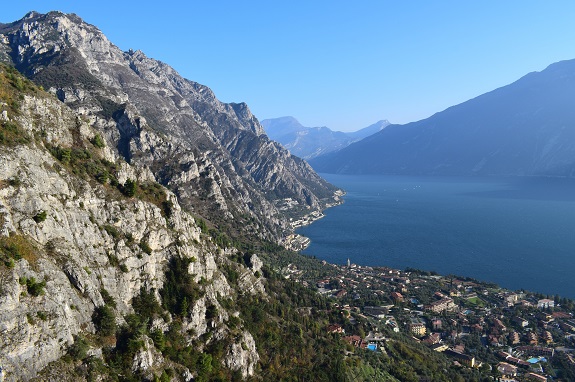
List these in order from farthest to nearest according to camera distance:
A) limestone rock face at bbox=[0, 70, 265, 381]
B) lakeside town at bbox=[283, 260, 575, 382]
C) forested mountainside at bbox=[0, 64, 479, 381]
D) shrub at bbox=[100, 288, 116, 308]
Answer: lakeside town at bbox=[283, 260, 575, 382] < shrub at bbox=[100, 288, 116, 308] < forested mountainside at bbox=[0, 64, 479, 381] < limestone rock face at bbox=[0, 70, 265, 381]

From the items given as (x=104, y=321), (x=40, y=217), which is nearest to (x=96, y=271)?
(x=104, y=321)

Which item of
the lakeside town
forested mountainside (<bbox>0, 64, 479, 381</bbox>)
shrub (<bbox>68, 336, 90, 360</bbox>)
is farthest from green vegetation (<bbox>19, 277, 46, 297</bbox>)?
the lakeside town

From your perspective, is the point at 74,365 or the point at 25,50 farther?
the point at 25,50

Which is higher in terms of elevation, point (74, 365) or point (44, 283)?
point (44, 283)

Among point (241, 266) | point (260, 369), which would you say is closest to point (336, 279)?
point (241, 266)

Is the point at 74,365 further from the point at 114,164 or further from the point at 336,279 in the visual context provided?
the point at 336,279

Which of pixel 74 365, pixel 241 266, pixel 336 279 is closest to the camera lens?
pixel 74 365

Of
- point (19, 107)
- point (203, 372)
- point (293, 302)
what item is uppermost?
point (19, 107)

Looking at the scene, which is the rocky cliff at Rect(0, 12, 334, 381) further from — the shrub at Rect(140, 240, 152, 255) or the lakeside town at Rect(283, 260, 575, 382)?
the lakeside town at Rect(283, 260, 575, 382)
